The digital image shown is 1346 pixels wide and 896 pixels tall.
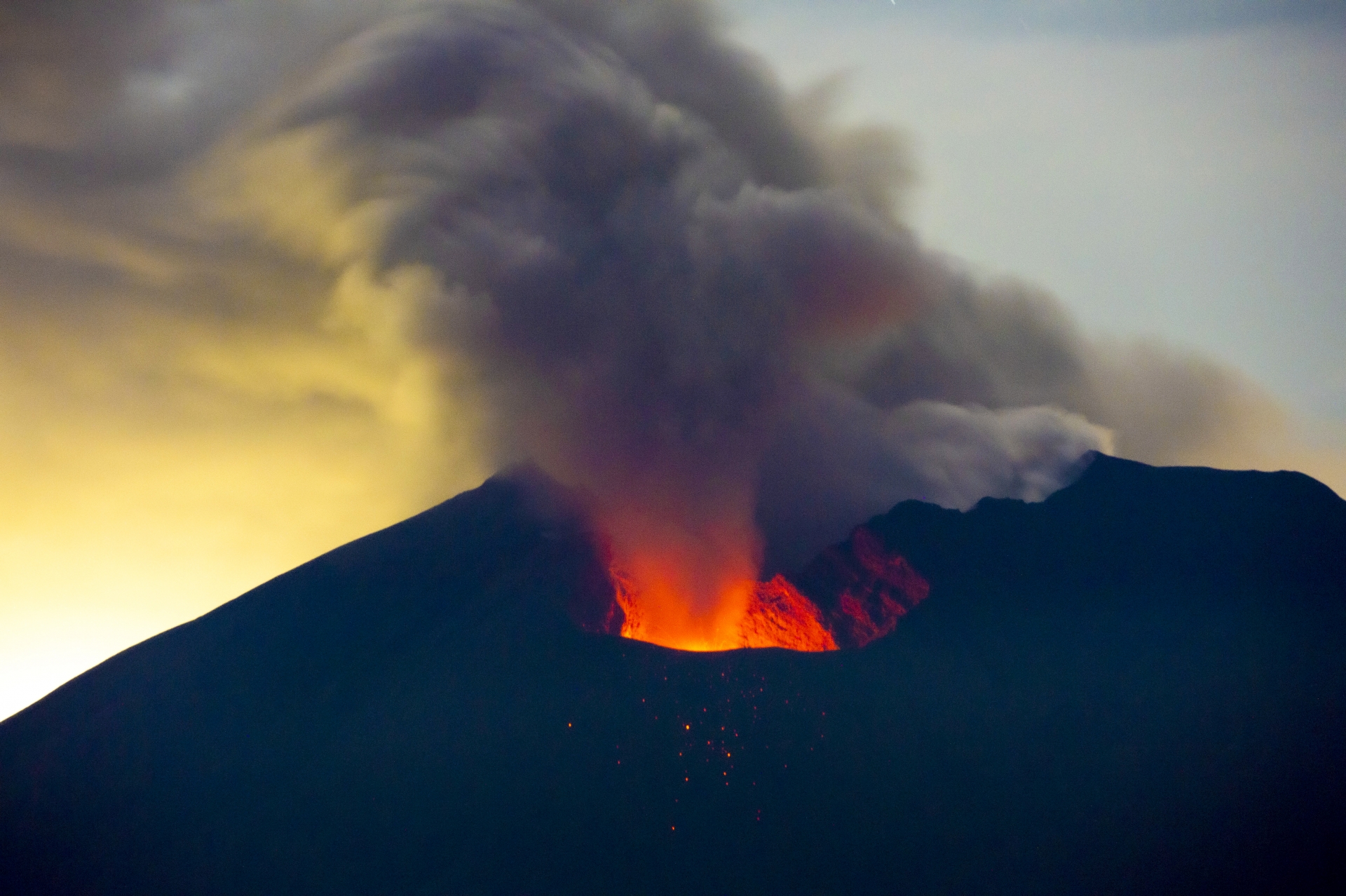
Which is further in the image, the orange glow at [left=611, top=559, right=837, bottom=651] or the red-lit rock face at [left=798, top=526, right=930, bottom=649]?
the orange glow at [left=611, top=559, right=837, bottom=651]

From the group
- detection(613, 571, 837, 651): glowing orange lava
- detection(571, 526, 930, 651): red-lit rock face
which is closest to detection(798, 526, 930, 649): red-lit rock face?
detection(571, 526, 930, 651): red-lit rock face

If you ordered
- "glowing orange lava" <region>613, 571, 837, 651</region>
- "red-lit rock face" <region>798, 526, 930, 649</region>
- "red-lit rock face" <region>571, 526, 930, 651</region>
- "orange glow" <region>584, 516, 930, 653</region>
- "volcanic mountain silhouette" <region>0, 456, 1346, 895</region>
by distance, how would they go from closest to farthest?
"volcanic mountain silhouette" <region>0, 456, 1346, 895</region>
"red-lit rock face" <region>798, 526, 930, 649</region>
"red-lit rock face" <region>571, 526, 930, 651</region>
"orange glow" <region>584, 516, 930, 653</region>
"glowing orange lava" <region>613, 571, 837, 651</region>

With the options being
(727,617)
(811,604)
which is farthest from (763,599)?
(811,604)

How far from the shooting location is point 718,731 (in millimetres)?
32938

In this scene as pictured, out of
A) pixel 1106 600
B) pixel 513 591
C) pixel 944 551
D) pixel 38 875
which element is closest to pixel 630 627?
pixel 513 591

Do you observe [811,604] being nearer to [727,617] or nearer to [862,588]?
[862,588]

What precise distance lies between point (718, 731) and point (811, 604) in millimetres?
9023

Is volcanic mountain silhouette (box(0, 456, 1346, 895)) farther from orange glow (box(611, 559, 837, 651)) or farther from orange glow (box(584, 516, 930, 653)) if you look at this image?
orange glow (box(611, 559, 837, 651))

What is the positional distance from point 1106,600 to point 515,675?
2208 cm

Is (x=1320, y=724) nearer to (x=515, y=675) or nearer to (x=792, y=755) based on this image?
(x=792, y=755)

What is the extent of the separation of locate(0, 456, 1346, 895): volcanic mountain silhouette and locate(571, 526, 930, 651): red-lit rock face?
94 centimetres

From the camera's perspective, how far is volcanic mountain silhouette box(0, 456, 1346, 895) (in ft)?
101

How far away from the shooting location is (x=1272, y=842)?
30.6 metres

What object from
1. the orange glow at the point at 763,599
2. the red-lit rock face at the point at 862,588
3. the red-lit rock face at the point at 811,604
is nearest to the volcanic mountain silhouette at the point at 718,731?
the red-lit rock face at the point at 862,588
